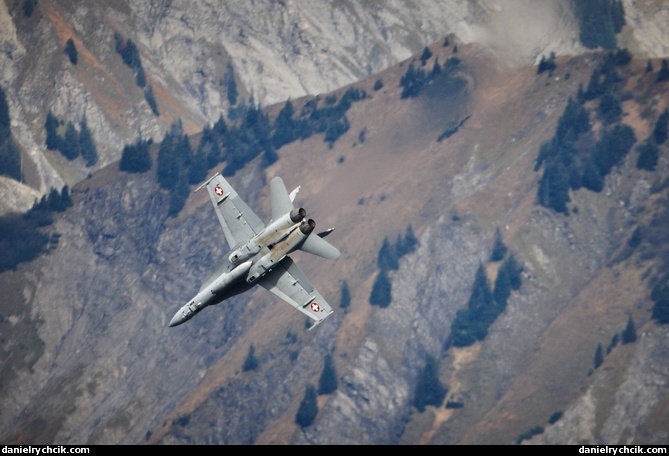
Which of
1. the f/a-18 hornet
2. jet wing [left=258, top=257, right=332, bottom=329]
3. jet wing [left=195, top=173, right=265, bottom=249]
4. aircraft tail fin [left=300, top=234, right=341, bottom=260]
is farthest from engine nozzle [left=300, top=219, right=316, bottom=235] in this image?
jet wing [left=258, top=257, right=332, bottom=329]

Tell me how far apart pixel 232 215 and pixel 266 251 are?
5816mm

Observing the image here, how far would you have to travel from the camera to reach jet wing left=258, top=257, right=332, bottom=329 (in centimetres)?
12975

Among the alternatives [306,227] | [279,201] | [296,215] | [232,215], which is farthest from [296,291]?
[296,215]

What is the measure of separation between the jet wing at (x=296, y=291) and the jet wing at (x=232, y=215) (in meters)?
4.47

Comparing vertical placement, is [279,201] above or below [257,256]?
above

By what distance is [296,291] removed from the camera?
130500 mm

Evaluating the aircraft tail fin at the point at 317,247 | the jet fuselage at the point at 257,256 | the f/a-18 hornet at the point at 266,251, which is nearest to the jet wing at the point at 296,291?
the f/a-18 hornet at the point at 266,251

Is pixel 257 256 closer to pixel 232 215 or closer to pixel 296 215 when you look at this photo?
pixel 232 215

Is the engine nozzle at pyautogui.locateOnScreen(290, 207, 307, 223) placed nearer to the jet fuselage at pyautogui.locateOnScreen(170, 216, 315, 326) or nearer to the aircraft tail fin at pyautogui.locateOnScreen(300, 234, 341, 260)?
the jet fuselage at pyautogui.locateOnScreen(170, 216, 315, 326)

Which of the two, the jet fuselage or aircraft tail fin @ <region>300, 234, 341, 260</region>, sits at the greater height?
the jet fuselage

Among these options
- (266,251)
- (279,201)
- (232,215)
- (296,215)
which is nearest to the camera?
(296,215)
